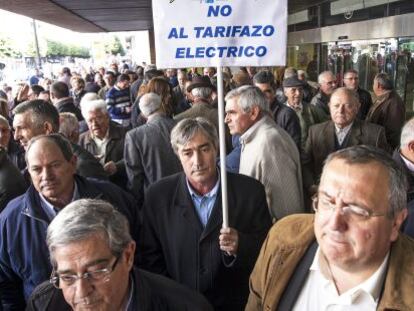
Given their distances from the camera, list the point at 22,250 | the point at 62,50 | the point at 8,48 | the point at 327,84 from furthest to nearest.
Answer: the point at 62,50 → the point at 8,48 → the point at 327,84 → the point at 22,250

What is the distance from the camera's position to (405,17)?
26.2 ft

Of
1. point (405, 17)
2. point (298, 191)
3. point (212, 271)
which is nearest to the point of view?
point (212, 271)

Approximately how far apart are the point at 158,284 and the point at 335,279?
75 cm

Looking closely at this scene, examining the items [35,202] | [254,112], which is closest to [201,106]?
[254,112]

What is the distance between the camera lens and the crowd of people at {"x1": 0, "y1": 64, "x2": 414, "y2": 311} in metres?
1.70

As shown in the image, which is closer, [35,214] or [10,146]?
[35,214]

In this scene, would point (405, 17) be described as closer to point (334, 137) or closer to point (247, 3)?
point (334, 137)

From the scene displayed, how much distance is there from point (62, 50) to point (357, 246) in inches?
2171

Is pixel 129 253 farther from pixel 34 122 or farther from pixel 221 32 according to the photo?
pixel 34 122

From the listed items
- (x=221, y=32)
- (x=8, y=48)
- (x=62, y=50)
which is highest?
(x=62, y=50)

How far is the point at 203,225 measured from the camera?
264 cm

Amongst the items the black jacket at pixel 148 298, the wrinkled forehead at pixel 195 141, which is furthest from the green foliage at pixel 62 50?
the black jacket at pixel 148 298

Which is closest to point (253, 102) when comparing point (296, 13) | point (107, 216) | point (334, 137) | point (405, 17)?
point (334, 137)

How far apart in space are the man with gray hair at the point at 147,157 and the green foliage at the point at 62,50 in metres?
40.4
